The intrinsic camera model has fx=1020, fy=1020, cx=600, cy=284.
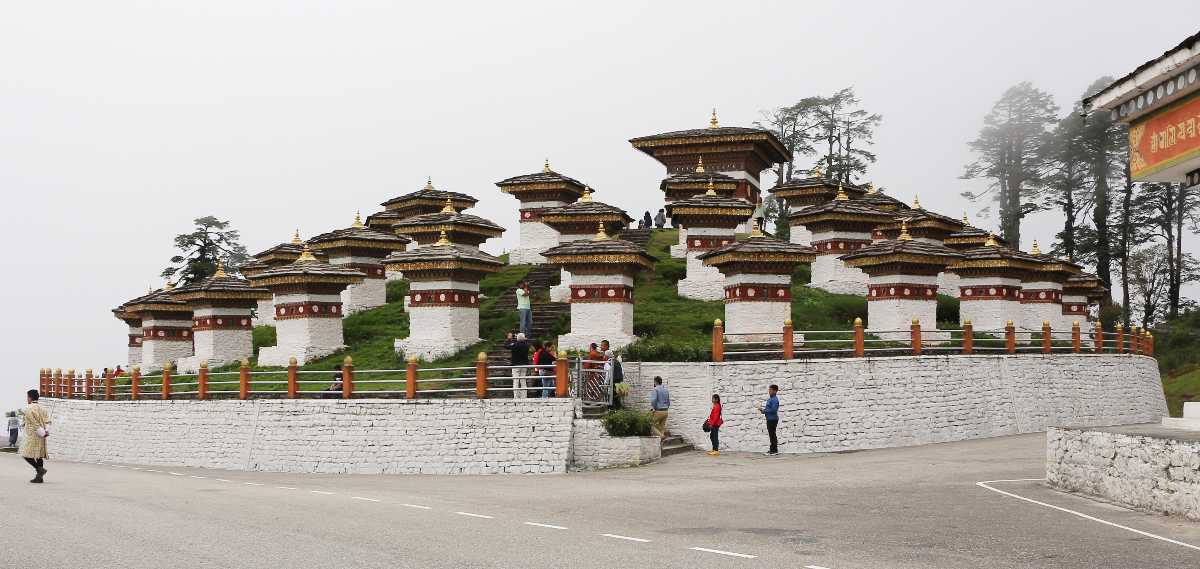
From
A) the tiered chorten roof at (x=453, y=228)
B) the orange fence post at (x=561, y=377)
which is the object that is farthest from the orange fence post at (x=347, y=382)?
the tiered chorten roof at (x=453, y=228)

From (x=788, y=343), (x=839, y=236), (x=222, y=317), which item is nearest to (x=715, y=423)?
(x=788, y=343)

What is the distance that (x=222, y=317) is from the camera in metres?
36.7

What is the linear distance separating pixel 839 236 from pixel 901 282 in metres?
7.39

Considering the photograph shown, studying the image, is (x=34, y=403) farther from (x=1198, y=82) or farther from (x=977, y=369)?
(x=977, y=369)

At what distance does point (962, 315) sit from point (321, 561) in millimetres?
30167

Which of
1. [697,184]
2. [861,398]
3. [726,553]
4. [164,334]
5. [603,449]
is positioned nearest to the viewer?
[726,553]

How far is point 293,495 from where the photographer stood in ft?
58.3

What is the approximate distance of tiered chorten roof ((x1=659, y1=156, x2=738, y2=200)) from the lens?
42.2 metres

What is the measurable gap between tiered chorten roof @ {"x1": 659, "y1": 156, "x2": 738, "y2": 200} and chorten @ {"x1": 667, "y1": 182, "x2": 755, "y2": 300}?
4.71 meters

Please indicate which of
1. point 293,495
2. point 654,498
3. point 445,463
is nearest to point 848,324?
point 445,463

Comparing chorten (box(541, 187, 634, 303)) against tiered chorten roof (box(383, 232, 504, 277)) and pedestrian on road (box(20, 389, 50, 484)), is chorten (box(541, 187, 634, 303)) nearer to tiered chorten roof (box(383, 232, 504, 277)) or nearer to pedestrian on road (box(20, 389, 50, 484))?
tiered chorten roof (box(383, 232, 504, 277))

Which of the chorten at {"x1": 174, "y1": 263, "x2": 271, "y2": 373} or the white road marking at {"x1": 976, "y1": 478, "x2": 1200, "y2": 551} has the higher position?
the chorten at {"x1": 174, "y1": 263, "x2": 271, "y2": 373}

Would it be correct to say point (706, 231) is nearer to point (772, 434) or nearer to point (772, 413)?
point (772, 434)

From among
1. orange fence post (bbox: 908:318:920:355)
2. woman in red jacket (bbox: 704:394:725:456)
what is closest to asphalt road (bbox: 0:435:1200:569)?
woman in red jacket (bbox: 704:394:725:456)
